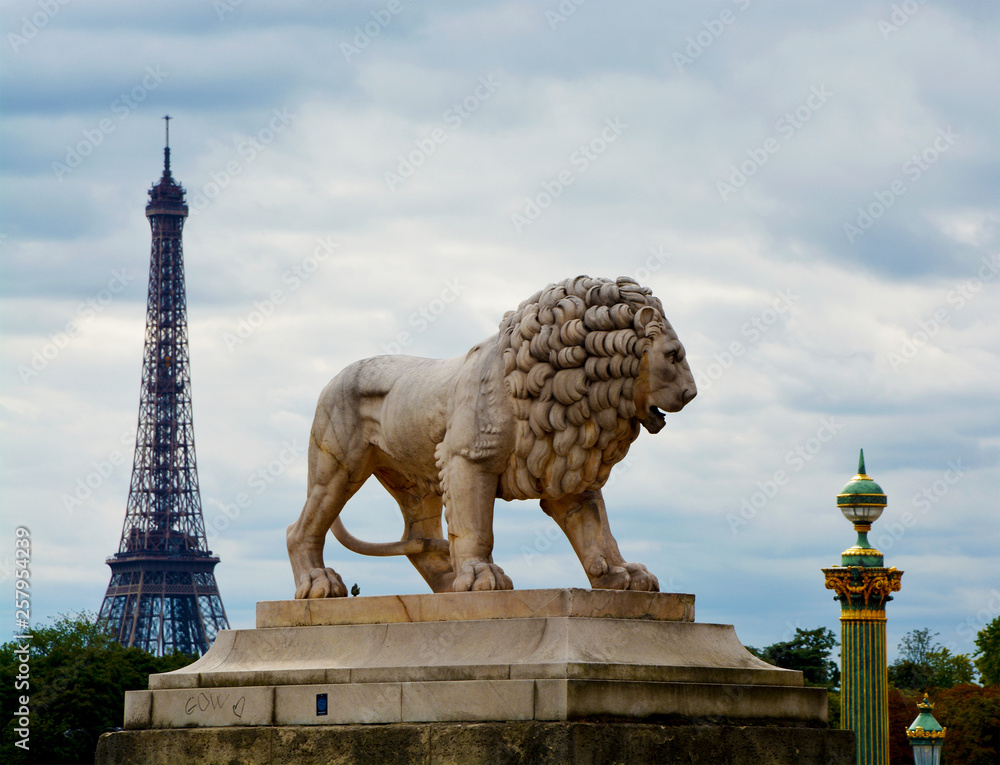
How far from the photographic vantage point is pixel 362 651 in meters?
13.8

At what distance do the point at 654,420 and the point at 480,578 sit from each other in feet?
6.01

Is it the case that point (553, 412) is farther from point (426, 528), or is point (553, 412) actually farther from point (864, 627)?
point (864, 627)

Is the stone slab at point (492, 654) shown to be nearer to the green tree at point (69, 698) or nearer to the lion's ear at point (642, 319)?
the lion's ear at point (642, 319)

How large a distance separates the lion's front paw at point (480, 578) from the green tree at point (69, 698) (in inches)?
1035

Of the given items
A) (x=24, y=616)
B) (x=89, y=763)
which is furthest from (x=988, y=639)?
(x=24, y=616)

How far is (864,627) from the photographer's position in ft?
119

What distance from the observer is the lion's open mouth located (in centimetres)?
1373

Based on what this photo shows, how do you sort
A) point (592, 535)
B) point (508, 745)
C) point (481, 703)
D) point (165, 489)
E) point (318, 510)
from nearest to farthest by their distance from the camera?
1. point (508, 745)
2. point (481, 703)
3. point (592, 535)
4. point (318, 510)
5. point (165, 489)

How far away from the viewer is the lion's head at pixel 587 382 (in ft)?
44.6

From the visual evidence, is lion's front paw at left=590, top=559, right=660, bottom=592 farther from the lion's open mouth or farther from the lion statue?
the lion's open mouth

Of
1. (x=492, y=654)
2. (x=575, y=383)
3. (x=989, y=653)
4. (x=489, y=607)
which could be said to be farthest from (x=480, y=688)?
(x=989, y=653)

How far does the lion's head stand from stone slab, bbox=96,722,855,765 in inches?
86.8

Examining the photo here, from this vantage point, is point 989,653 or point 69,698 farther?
point 989,653

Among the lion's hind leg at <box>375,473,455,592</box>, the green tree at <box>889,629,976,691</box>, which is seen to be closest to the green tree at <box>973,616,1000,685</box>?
the green tree at <box>889,629,976,691</box>
